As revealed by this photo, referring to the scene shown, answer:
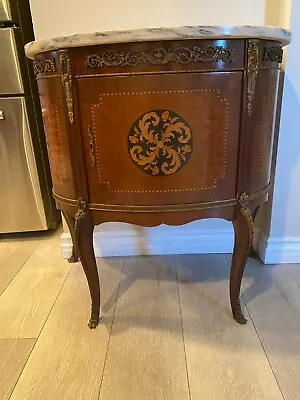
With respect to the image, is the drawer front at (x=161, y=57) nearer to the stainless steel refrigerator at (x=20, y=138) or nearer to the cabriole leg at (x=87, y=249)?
the cabriole leg at (x=87, y=249)

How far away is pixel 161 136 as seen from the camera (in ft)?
2.93

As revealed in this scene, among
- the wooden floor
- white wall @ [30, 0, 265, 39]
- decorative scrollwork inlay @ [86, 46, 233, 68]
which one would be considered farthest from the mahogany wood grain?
white wall @ [30, 0, 265, 39]

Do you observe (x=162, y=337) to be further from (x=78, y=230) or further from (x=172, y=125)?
(x=172, y=125)

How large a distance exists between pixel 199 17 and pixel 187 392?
1.23 m

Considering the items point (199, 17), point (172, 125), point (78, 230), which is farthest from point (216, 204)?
point (199, 17)

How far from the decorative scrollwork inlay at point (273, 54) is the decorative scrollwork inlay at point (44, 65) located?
0.54 meters

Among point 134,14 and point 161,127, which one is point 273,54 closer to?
point 161,127

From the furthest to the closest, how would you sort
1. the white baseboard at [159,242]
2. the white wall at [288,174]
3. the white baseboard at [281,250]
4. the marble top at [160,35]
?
the white baseboard at [159,242]
the white baseboard at [281,250]
the white wall at [288,174]
the marble top at [160,35]

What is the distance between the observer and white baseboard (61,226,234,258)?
1.58m

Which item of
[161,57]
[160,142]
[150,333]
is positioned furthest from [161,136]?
[150,333]

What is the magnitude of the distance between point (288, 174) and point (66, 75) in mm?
934

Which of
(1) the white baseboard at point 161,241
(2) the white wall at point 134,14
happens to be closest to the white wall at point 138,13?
(2) the white wall at point 134,14

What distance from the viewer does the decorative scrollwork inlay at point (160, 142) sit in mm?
882

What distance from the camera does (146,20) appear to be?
133 centimetres
